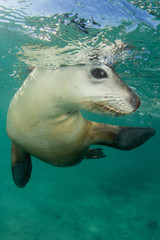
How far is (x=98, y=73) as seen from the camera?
2404 millimetres

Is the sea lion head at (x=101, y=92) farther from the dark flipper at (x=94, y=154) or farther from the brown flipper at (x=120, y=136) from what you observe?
the dark flipper at (x=94, y=154)

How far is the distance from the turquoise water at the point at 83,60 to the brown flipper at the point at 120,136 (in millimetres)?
710

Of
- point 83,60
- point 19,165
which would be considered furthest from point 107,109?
point 83,60

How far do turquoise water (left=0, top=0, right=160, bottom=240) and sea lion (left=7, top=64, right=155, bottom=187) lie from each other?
584 mm

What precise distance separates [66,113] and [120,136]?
3.58ft

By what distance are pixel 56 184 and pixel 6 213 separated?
7.09 metres

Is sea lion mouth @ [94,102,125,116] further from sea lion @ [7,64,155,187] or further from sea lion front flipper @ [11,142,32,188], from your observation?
sea lion front flipper @ [11,142,32,188]

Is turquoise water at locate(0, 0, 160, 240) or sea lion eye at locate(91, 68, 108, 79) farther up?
sea lion eye at locate(91, 68, 108, 79)

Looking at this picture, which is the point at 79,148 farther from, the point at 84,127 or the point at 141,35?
the point at 141,35

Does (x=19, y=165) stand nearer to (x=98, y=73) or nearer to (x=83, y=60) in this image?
(x=98, y=73)

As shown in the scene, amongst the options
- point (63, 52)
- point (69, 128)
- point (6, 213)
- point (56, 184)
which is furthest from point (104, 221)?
point (69, 128)

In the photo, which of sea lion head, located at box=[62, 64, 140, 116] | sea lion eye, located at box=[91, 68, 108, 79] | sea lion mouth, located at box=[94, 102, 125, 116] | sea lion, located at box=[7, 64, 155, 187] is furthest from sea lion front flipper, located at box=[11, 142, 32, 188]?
sea lion eye, located at box=[91, 68, 108, 79]

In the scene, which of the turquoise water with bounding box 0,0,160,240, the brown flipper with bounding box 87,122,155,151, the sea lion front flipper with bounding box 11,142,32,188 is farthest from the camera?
the turquoise water with bounding box 0,0,160,240

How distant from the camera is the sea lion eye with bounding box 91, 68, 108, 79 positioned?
7.80ft
